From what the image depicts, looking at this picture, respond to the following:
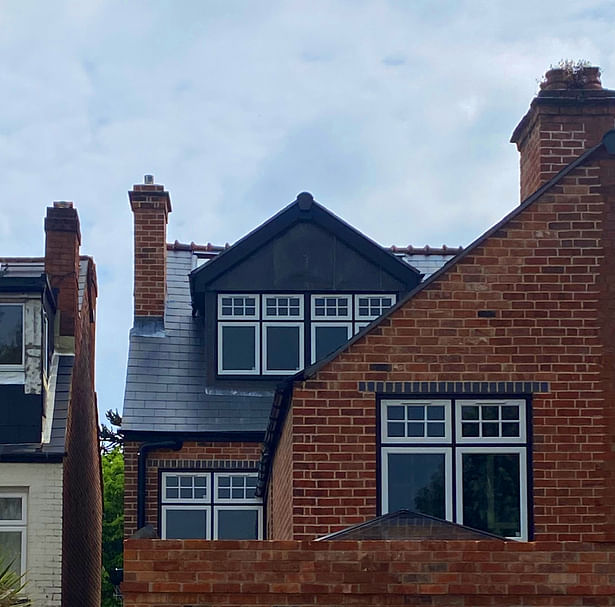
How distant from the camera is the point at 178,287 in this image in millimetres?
25375

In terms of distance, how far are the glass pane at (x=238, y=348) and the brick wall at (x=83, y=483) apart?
8.05 ft

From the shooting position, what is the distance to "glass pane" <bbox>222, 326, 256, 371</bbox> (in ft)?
75.9

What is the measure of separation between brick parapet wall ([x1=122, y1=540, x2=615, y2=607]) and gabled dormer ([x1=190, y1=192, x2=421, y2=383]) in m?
11.1

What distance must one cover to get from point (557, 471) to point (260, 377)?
857 cm

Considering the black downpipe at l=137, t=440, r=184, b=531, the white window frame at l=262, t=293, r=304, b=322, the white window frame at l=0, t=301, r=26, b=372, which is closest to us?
the white window frame at l=0, t=301, r=26, b=372

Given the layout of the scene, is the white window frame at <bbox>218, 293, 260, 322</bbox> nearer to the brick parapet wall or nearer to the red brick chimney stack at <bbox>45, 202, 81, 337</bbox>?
the red brick chimney stack at <bbox>45, 202, 81, 337</bbox>

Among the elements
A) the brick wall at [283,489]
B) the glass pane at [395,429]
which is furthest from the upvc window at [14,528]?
the glass pane at [395,429]

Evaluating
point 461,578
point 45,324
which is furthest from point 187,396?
point 461,578

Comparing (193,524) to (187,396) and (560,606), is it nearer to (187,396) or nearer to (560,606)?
(187,396)

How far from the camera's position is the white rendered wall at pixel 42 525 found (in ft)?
61.9

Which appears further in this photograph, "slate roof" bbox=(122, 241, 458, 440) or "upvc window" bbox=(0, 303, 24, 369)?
"slate roof" bbox=(122, 241, 458, 440)

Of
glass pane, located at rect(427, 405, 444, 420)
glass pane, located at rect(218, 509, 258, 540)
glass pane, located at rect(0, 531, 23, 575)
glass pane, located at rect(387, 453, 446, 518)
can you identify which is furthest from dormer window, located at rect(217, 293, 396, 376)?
glass pane, located at rect(387, 453, 446, 518)

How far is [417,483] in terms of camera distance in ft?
50.0

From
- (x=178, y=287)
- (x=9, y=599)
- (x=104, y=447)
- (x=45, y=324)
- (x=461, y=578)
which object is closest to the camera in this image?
(x=461, y=578)
